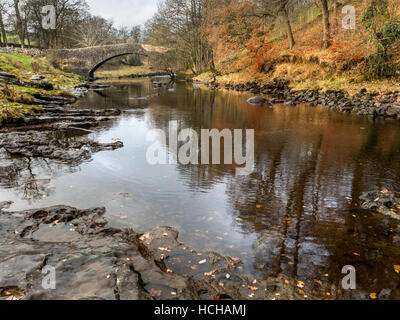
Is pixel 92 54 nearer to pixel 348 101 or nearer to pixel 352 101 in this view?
pixel 348 101

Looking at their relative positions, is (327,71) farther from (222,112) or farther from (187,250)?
(187,250)

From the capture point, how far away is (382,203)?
6102 mm

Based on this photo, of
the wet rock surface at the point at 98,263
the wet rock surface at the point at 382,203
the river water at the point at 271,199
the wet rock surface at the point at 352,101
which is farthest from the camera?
the wet rock surface at the point at 352,101

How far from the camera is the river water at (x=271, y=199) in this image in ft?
14.8

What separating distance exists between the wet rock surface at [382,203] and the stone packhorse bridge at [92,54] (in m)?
48.7

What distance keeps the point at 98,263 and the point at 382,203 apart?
556 centimetres

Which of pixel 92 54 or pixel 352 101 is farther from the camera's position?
pixel 92 54

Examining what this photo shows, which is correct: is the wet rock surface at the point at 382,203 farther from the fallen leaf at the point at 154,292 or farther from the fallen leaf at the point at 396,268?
the fallen leaf at the point at 154,292

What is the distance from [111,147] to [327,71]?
61.4ft

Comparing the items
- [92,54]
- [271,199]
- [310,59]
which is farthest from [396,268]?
[92,54]

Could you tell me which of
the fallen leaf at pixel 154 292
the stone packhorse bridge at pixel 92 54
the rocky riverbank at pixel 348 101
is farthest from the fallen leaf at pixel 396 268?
the stone packhorse bridge at pixel 92 54

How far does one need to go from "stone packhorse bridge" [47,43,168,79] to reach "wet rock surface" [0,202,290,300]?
4775 centimetres

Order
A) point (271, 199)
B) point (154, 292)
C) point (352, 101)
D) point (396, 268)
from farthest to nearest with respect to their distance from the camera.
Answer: point (352, 101), point (271, 199), point (396, 268), point (154, 292)

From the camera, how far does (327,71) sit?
2275 cm
